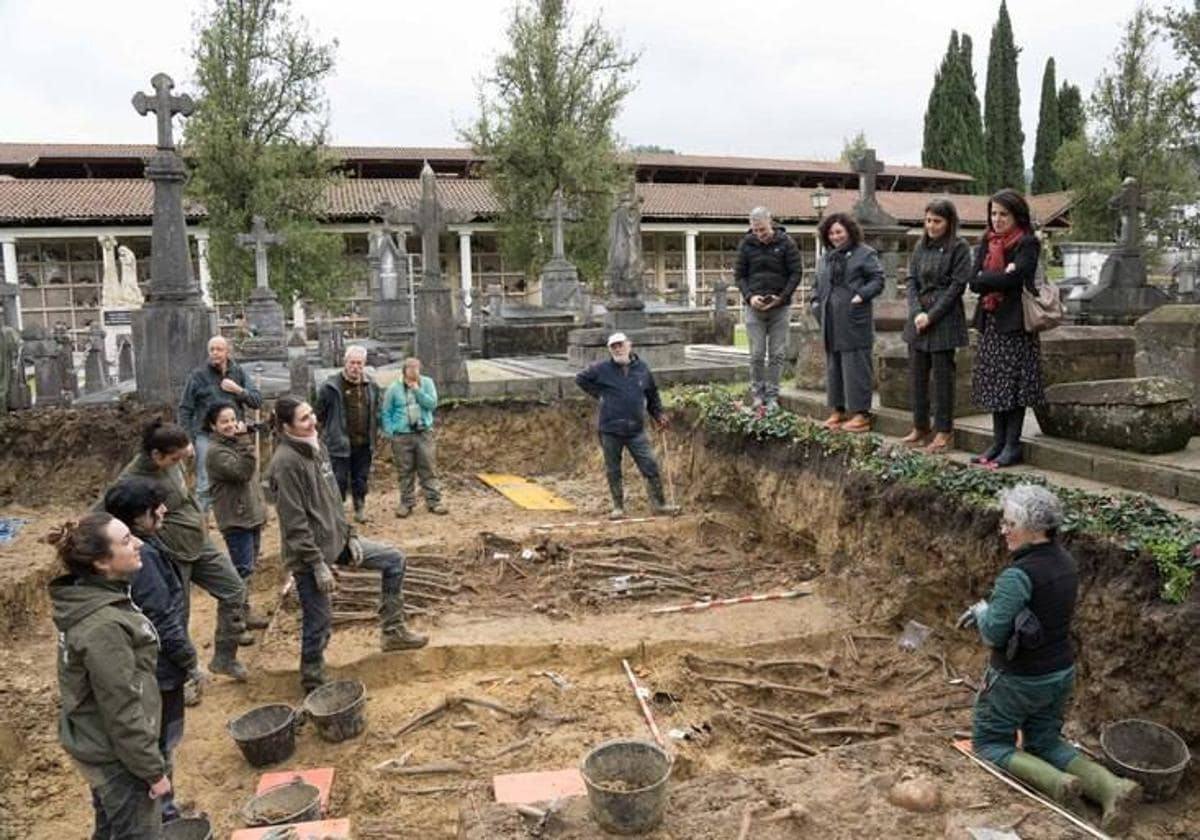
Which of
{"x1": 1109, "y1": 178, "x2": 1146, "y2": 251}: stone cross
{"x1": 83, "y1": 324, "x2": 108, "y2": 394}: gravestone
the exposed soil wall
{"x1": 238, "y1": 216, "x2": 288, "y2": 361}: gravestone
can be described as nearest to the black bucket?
the exposed soil wall

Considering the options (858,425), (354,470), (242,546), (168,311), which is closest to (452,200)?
(168,311)

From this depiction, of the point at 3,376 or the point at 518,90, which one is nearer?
the point at 3,376

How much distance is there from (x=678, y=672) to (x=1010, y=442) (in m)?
2.69

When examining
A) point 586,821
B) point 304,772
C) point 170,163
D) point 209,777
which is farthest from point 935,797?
point 170,163

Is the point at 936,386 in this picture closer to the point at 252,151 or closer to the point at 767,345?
the point at 767,345

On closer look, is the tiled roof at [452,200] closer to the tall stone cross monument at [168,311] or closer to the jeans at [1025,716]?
the tall stone cross monument at [168,311]

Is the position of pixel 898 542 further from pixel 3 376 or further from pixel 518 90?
pixel 518 90

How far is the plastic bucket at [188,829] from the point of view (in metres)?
3.99

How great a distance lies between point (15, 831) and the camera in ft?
14.6

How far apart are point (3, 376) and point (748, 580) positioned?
29.7ft

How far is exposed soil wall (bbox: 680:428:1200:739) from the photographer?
4.34 metres

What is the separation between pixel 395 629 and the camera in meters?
5.95

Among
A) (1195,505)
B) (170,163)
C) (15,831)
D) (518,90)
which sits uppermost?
(518,90)

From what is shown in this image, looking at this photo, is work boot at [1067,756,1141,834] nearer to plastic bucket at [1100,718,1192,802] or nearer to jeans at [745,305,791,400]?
plastic bucket at [1100,718,1192,802]
